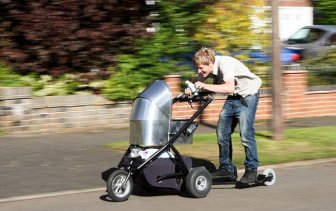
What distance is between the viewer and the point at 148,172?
7805mm

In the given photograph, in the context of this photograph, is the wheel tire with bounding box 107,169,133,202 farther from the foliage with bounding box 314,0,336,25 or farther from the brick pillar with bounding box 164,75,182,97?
the foliage with bounding box 314,0,336,25

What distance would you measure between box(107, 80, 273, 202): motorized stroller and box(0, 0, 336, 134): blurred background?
5579 mm

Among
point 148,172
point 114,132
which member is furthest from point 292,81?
point 148,172

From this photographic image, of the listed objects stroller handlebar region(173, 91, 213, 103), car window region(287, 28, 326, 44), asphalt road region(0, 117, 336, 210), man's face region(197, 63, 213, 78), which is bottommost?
asphalt road region(0, 117, 336, 210)

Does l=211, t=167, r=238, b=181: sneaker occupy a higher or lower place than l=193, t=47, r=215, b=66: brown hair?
lower

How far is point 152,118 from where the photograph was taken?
7.86m

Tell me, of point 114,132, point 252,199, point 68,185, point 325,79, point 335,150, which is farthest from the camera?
point 325,79

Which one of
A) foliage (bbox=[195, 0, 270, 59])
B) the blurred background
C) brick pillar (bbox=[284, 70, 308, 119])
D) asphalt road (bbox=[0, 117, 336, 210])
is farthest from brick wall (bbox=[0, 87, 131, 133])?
brick pillar (bbox=[284, 70, 308, 119])

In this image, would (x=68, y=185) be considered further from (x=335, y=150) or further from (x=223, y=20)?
(x=223, y=20)

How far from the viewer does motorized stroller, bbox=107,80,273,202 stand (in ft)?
25.6

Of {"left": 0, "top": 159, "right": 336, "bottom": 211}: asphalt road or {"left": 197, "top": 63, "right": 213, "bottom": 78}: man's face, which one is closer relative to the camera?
{"left": 0, "top": 159, "right": 336, "bottom": 211}: asphalt road

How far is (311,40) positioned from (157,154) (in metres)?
15.9

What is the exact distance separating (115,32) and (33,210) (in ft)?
22.5

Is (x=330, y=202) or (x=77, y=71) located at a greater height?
(x=77, y=71)
